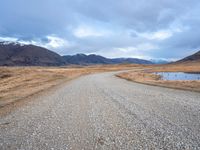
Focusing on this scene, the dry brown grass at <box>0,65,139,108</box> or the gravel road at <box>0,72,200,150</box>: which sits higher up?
the gravel road at <box>0,72,200,150</box>

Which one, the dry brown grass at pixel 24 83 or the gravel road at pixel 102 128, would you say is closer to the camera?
the gravel road at pixel 102 128

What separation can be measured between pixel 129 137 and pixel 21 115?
6.75 m

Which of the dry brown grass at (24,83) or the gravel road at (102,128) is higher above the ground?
the gravel road at (102,128)

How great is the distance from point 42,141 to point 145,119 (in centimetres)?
502

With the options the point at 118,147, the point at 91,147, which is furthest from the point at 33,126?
the point at 118,147

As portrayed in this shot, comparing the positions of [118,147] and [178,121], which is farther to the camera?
[178,121]

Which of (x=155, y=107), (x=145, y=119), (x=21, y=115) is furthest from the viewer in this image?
(x=155, y=107)

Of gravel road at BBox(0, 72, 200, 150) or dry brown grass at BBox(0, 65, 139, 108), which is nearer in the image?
gravel road at BBox(0, 72, 200, 150)

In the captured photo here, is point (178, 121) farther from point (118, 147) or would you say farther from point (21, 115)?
point (21, 115)

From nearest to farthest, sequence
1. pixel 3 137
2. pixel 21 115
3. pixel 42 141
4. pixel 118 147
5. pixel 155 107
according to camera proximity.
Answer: pixel 118 147 < pixel 42 141 < pixel 3 137 < pixel 21 115 < pixel 155 107

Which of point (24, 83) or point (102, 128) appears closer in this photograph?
point (102, 128)

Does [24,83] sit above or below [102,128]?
below

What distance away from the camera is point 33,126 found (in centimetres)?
1069

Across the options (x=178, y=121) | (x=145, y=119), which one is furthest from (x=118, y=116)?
(x=178, y=121)
